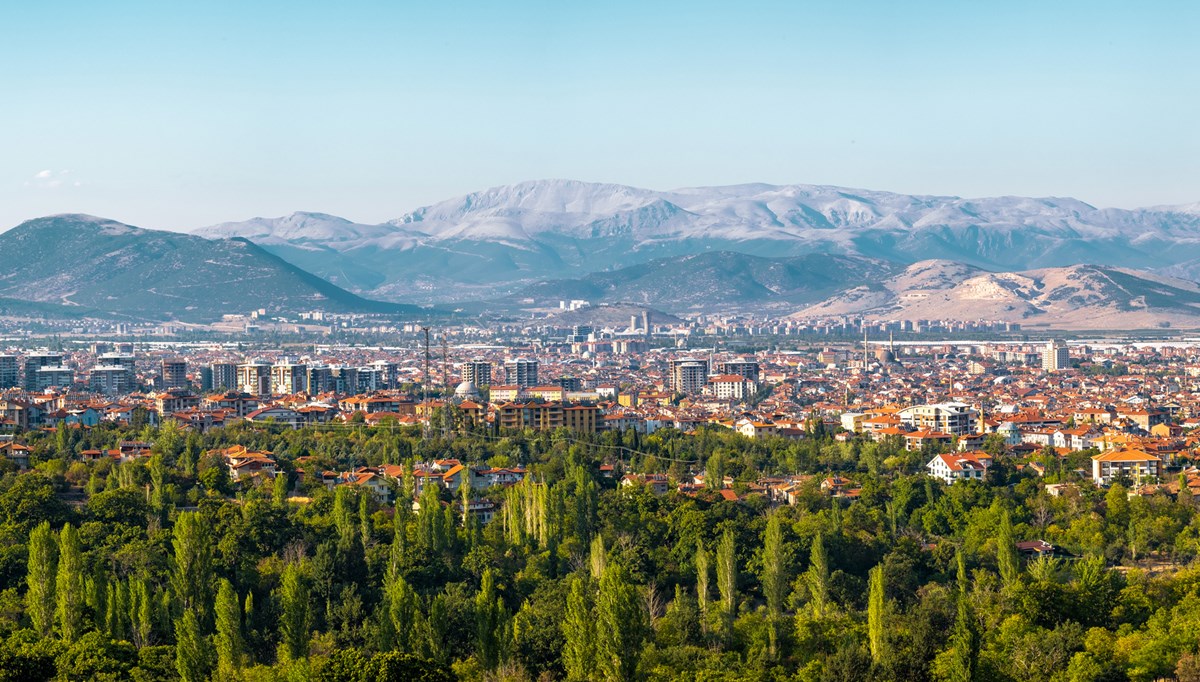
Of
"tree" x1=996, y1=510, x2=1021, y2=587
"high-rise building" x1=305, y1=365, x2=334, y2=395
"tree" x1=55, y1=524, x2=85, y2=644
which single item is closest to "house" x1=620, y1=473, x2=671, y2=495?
"tree" x1=996, y1=510, x2=1021, y2=587

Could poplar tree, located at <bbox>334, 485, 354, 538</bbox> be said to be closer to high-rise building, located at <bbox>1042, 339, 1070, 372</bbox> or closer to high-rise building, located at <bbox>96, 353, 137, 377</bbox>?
high-rise building, located at <bbox>96, 353, 137, 377</bbox>

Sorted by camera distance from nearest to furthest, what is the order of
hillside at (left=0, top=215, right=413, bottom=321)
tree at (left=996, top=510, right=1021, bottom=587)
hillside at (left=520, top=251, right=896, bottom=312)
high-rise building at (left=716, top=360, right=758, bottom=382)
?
tree at (left=996, top=510, right=1021, bottom=587) → high-rise building at (left=716, top=360, right=758, bottom=382) → hillside at (left=0, top=215, right=413, bottom=321) → hillside at (left=520, top=251, right=896, bottom=312)

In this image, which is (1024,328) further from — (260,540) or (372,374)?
(260,540)

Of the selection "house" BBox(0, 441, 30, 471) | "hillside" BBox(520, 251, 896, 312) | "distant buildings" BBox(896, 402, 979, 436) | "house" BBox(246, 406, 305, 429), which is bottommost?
"distant buildings" BBox(896, 402, 979, 436)

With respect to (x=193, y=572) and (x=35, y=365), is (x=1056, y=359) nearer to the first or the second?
(x=35, y=365)

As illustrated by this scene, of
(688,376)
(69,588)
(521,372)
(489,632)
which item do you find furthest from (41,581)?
(521,372)

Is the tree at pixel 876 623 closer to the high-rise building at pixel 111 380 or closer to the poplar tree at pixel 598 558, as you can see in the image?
the poplar tree at pixel 598 558

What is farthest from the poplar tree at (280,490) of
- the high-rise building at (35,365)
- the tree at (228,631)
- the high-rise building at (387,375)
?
the high-rise building at (35,365)
